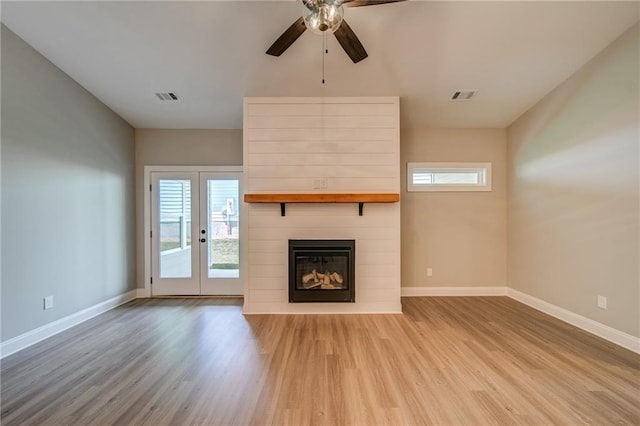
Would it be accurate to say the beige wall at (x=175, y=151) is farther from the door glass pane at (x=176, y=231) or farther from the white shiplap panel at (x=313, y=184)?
the white shiplap panel at (x=313, y=184)

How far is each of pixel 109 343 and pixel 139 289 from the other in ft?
5.61

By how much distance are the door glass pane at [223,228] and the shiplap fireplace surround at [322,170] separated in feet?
2.80

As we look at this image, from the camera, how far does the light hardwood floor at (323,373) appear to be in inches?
71.8

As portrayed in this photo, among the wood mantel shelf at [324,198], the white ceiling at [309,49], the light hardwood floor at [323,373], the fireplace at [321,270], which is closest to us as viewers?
the light hardwood floor at [323,373]

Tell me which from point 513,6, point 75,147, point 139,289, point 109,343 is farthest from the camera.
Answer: point 139,289

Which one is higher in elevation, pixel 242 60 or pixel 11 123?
pixel 242 60

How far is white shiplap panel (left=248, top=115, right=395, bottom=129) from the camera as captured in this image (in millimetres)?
3658

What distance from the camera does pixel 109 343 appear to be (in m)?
Result: 2.84

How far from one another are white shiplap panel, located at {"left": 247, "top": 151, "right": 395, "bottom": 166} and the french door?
93 centimetres

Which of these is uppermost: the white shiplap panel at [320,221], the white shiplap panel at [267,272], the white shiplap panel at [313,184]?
the white shiplap panel at [313,184]

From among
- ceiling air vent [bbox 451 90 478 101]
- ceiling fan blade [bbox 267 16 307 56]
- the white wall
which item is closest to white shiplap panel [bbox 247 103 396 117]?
ceiling air vent [bbox 451 90 478 101]

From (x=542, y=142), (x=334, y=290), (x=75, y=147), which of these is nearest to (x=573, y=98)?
(x=542, y=142)

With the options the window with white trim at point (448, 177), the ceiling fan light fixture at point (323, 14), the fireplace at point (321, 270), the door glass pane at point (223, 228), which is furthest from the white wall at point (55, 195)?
the window with white trim at point (448, 177)

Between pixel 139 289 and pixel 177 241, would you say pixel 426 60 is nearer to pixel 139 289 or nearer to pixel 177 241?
pixel 177 241
